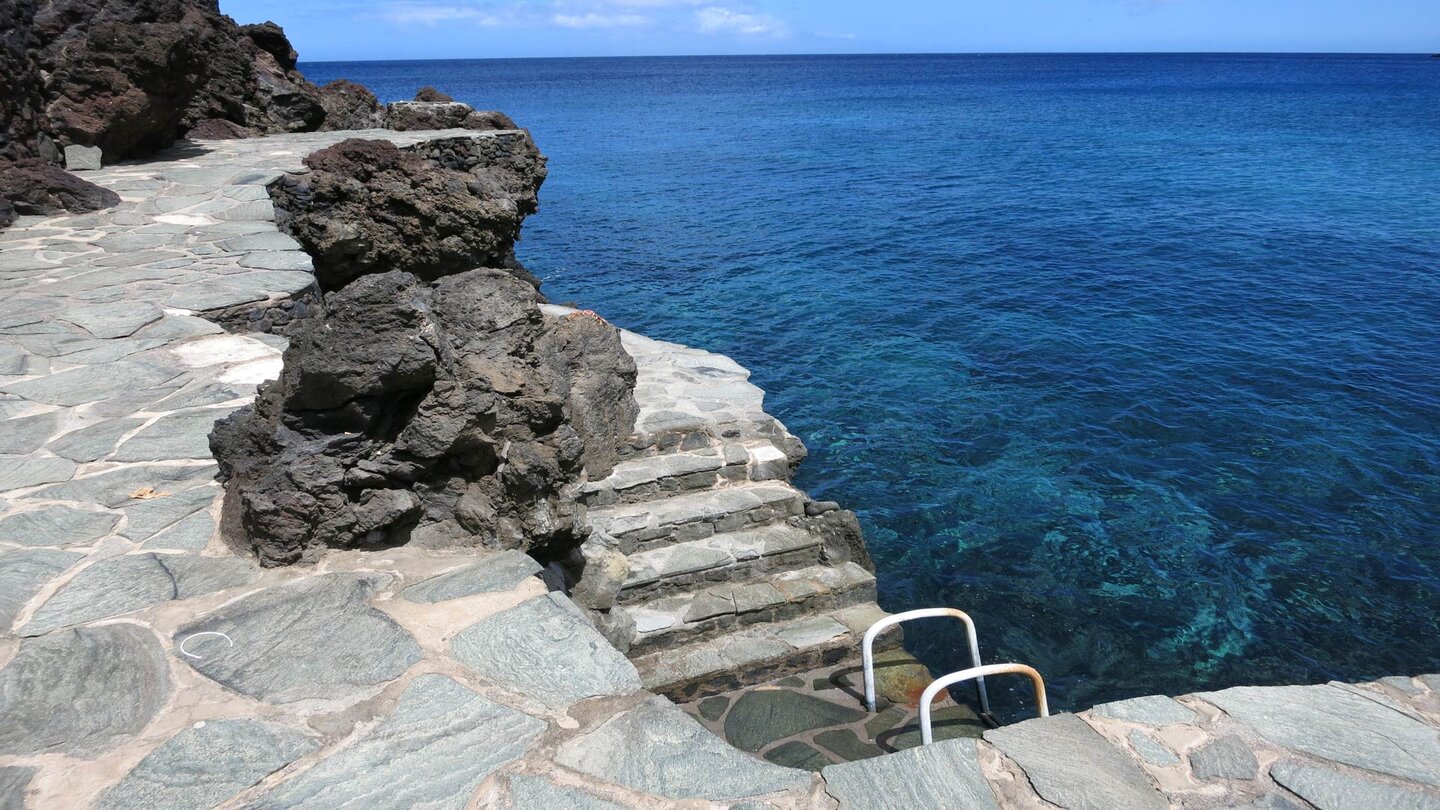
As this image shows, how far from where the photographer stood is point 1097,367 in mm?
14086

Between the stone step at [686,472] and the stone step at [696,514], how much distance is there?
62 mm

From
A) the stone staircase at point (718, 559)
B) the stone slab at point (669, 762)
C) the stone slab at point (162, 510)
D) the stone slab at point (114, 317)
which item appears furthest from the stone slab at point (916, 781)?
the stone slab at point (114, 317)

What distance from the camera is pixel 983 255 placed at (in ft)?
69.8

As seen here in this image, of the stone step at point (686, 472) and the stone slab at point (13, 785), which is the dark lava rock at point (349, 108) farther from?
the stone slab at point (13, 785)

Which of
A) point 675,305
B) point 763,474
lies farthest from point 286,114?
point 763,474

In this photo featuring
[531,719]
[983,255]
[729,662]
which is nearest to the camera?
[531,719]

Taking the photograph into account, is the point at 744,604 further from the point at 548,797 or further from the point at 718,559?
the point at 548,797

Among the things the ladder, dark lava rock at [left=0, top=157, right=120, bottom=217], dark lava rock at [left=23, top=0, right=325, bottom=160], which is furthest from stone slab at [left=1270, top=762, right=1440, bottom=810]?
dark lava rock at [left=23, top=0, right=325, bottom=160]

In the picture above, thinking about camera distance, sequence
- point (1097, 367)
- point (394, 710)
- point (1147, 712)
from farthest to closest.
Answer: point (1097, 367)
point (1147, 712)
point (394, 710)

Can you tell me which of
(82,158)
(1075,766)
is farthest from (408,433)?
(82,158)

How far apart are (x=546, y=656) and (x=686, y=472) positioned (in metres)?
4.45

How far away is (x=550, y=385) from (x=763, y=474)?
356 centimetres

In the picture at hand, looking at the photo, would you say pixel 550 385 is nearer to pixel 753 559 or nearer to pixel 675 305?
pixel 753 559

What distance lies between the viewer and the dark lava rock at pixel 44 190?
871cm
